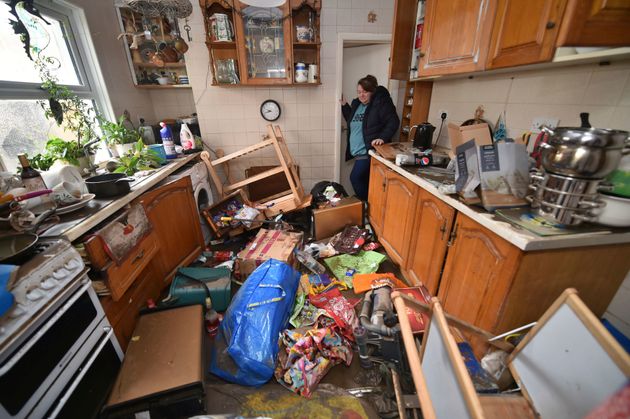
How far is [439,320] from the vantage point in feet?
2.08

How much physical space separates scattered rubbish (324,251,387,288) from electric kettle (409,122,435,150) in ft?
3.19

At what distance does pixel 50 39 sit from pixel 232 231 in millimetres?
1865

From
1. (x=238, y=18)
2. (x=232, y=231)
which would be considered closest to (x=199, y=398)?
(x=232, y=231)

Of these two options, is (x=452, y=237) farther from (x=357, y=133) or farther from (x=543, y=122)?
(x=357, y=133)

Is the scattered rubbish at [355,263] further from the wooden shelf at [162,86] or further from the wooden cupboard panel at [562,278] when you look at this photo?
the wooden shelf at [162,86]

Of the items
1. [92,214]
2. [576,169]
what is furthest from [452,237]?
[92,214]

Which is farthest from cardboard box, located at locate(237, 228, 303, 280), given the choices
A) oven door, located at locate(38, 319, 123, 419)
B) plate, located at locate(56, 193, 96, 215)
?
plate, located at locate(56, 193, 96, 215)

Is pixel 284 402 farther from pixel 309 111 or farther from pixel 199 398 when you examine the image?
pixel 309 111

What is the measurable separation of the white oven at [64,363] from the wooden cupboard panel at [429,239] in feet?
5.28

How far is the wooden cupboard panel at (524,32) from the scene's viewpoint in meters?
0.99

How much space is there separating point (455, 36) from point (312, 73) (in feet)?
4.61

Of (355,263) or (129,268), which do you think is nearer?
(129,268)

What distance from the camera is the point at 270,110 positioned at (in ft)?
9.05

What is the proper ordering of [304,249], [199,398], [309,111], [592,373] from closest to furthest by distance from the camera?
[592,373] → [199,398] → [304,249] → [309,111]
